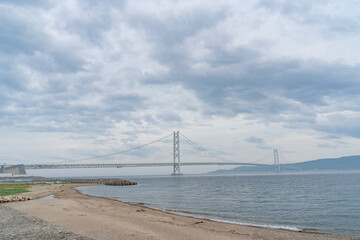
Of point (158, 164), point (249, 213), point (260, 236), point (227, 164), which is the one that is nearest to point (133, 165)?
point (158, 164)

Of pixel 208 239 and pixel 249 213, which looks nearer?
pixel 208 239

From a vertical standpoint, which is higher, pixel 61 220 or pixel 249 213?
pixel 61 220

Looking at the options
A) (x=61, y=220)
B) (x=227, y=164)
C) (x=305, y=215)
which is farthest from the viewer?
(x=227, y=164)

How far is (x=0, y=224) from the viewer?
36.3ft

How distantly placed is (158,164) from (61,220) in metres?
106

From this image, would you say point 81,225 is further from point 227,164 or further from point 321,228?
point 227,164

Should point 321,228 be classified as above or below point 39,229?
below

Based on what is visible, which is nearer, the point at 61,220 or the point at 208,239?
the point at 208,239

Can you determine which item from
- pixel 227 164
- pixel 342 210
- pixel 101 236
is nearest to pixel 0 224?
pixel 101 236

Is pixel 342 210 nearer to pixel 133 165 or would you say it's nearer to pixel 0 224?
pixel 0 224

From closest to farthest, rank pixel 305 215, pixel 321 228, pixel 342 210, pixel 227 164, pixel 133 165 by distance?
pixel 321 228
pixel 305 215
pixel 342 210
pixel 133 165
pixel 227 164

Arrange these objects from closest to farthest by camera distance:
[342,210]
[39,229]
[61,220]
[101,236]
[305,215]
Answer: [101,236], [39,229], [61,220], [305,215], [342,210]

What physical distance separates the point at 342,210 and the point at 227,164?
106775mm

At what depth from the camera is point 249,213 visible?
18.0m
